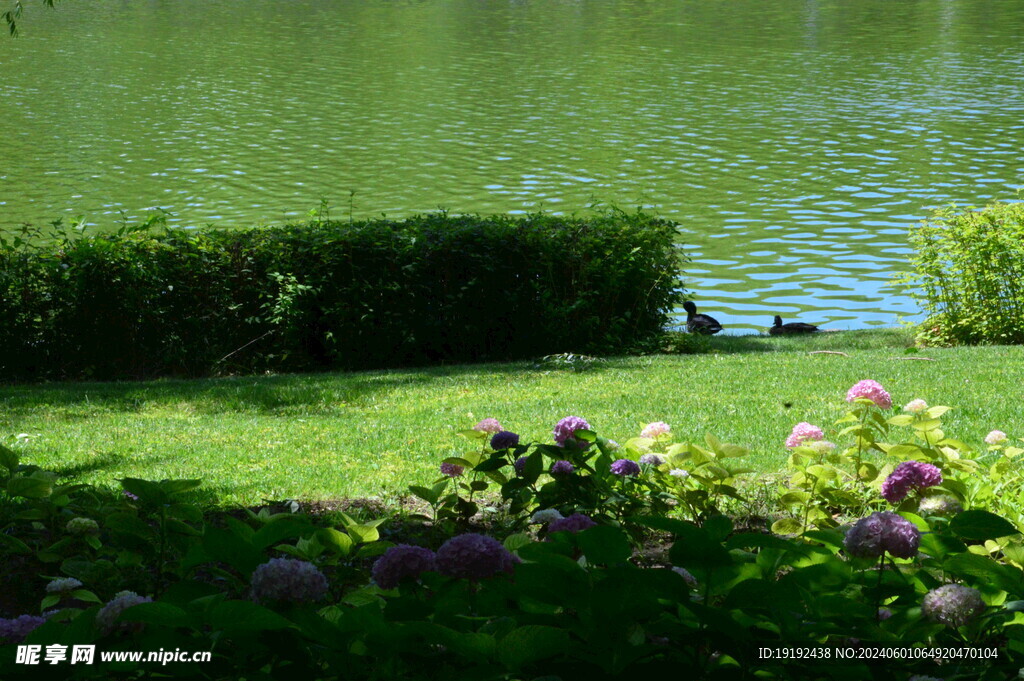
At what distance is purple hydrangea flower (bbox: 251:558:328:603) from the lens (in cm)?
201

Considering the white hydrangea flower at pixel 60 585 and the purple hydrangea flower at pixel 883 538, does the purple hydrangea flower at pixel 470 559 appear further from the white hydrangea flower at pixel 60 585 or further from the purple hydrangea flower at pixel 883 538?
the white hydrangea flower at pixel 60 585

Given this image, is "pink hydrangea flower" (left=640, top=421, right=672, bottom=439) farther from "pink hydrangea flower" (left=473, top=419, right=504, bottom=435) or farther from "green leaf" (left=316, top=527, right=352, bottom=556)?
"green leaf" (left=316, top=527, right=352, bottom=556)

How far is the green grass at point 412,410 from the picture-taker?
5.75m

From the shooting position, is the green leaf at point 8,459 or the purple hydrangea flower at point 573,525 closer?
the purple hydrangea flower at point 573,525

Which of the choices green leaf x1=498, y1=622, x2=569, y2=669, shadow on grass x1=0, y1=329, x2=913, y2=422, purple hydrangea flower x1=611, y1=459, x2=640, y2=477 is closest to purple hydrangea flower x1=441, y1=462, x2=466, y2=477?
purple hydrangea flower x1=611, y1=459, x2=640, y2=477

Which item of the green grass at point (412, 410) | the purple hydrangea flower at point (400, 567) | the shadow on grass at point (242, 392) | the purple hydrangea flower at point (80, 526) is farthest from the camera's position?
the shadow on grass at point (242, 392)

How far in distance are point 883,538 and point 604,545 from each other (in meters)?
0.73

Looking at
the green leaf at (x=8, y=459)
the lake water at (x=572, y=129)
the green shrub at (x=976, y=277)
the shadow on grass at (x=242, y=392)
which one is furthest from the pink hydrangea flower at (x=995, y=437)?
the lake water at (x=572, y=129)

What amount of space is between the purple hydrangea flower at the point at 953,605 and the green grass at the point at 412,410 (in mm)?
3284

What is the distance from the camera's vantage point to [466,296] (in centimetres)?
957

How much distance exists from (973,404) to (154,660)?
20.9 ft

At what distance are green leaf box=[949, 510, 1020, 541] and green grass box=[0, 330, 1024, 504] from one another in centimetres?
306

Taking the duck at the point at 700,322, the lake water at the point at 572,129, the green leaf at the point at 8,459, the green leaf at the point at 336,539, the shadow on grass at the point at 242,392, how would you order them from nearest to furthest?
the green leaf at the point at 336,539 < the green leaf at the point at 8,459 < the shadow on grass at the point at 242,392 < the duck at the point at 700,322 < the lake water at the point at 572,129

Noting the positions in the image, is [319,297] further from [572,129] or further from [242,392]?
[572,129]
